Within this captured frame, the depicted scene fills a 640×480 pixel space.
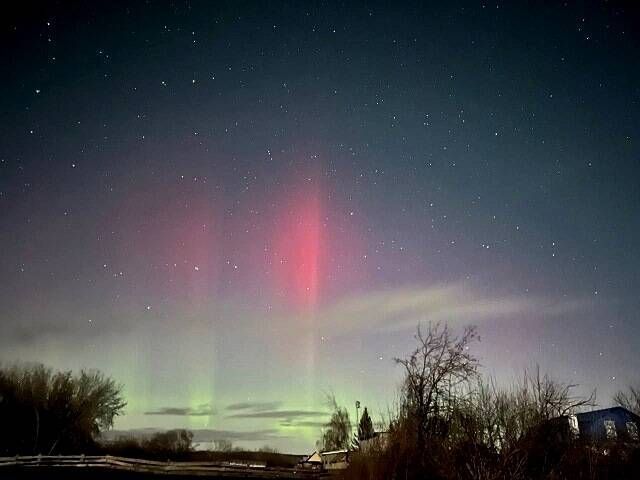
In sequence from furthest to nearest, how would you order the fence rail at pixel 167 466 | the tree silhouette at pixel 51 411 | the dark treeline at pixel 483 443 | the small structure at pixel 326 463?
the tree silhouette at pixel 51 411 → the small structure at pixel 326 463 → the fence rail at pixel 167 466 → the dark treeline at pixel 483 443

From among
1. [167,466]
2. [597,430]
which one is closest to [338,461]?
[167,466]

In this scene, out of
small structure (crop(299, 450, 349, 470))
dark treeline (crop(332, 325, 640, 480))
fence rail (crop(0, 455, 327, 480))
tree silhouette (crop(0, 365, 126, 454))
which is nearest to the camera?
dark treeline (crop(332, 325, 640, 480))

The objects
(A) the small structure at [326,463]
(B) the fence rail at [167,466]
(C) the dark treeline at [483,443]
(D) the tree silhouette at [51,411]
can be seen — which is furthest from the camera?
(D) the tree silhouette at [51,411]

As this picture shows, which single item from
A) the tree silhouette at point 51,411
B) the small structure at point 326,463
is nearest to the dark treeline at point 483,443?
the small structure at point 326,463

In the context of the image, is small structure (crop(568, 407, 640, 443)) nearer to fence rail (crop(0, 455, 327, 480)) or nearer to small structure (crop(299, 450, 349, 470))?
small structure (crop(299, 450, 349, 470))

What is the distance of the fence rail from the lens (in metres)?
29.9

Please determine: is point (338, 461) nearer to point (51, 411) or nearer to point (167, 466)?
point (167, 466)

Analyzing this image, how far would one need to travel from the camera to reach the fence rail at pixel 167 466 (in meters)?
29.9

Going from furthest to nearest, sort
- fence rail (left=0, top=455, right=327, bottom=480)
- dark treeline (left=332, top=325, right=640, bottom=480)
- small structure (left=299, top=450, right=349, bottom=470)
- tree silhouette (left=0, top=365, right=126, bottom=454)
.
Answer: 1. tree silhouette (left=0, top=365, right=126, bottom=454)
2. small structure (left=299, top=450, right=349, bottom=470)
3. fence rail (left=0, top=455, right=327, bottom=480)
4. dark treeline (left=332, top=325, right=640, bottom=480)

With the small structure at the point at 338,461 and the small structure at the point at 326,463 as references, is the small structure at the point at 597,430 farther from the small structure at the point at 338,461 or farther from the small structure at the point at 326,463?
the small structure at the point at 326,463

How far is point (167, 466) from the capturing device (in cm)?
3025

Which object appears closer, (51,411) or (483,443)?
(483,443)

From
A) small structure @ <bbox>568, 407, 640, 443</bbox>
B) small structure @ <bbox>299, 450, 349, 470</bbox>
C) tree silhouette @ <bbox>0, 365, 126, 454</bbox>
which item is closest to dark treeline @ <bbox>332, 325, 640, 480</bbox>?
small structure @ <bbox>568, 407, 640, 443</bbox>

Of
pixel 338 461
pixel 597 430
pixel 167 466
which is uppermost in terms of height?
pixel 597 430
